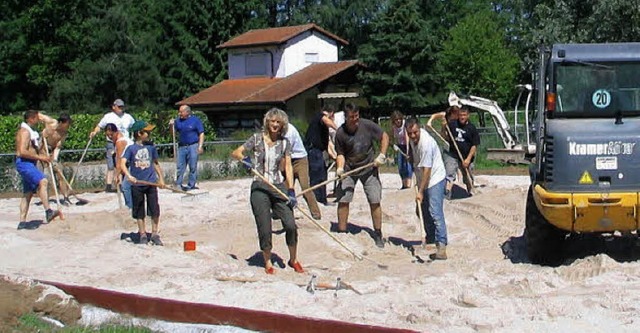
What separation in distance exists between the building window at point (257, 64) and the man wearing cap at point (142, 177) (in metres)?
37.7

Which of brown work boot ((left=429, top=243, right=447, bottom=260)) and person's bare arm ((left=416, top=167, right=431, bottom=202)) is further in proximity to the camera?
brown work boot ((left=429, top=243, right=447, bottom=260))

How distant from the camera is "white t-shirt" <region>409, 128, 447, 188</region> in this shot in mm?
12000

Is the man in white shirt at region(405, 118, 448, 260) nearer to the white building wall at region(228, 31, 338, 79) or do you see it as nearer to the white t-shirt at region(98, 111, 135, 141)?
the white t-shirt at region(98, 111, 135, 141)

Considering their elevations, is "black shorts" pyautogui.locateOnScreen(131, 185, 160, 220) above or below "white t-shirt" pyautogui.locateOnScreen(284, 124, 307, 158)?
below

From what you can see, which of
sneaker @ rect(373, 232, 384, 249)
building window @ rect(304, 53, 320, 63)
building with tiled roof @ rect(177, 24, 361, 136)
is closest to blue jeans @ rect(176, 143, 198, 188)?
sneaker @ rect(373, 232, 384, 249)

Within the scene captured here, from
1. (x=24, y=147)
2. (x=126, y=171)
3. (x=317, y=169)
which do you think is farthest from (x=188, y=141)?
(x=126, y=171)

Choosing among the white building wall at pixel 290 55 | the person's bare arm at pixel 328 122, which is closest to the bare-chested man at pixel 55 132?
the person's bare arm at pixel 328 122

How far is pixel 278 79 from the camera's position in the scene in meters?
49.7

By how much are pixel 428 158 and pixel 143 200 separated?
3635 millimetres

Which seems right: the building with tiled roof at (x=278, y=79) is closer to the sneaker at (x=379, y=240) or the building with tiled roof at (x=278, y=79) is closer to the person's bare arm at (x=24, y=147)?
the person's bare arm at (x=24, y=147)

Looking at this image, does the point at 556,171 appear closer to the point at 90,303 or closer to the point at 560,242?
the point at 560,242

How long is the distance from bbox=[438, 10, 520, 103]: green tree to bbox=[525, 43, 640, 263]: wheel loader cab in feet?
128

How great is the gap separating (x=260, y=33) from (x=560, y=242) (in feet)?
135

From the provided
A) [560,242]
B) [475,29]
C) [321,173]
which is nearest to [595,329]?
[560,242]
